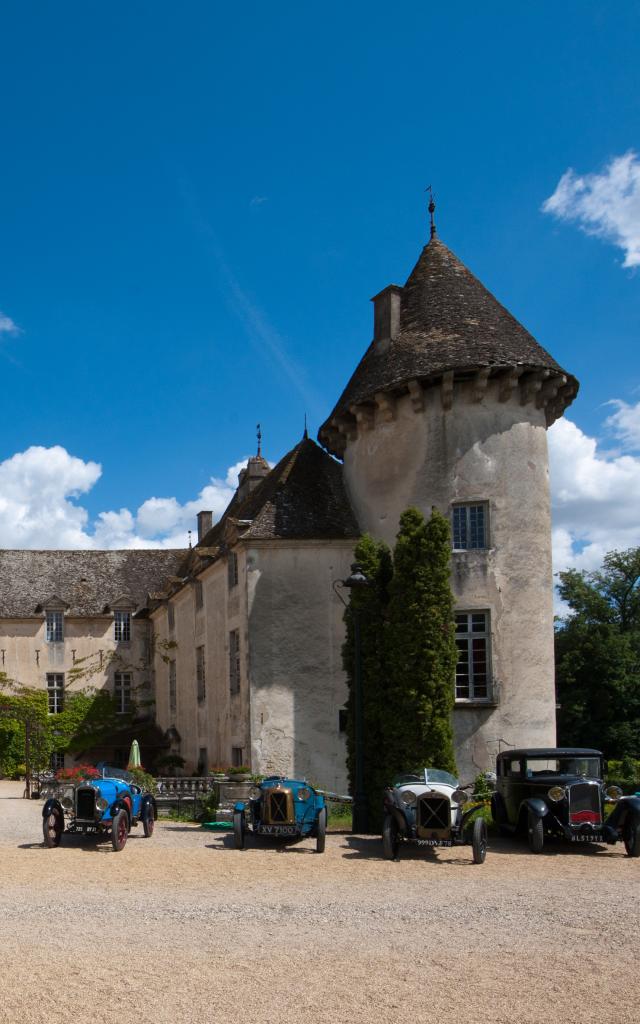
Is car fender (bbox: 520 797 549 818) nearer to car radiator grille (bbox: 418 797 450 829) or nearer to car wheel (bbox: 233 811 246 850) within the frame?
car radiator grille (bbox: 418 797 450 829)

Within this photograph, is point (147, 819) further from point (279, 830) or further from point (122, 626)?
point (122, 626)

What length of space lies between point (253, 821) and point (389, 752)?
161 inches

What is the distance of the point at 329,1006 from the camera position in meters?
7.27

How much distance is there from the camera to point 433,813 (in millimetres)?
14852

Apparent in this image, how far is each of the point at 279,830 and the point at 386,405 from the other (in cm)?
1108

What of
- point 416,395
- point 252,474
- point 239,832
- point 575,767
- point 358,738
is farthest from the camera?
point 252,474

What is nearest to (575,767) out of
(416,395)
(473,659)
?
(473,659)

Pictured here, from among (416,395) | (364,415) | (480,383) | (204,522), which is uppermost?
(480,383)

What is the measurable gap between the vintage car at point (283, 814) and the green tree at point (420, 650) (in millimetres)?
3464

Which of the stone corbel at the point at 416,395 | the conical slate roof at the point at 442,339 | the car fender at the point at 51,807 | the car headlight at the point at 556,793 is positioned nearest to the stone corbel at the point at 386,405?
the conical slate roof at the point at 442,339

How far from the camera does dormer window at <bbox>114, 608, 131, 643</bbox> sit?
4369cm

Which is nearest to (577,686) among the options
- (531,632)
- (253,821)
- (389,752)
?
(531,632)

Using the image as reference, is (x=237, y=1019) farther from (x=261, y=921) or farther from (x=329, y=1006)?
(x=261, y=921)

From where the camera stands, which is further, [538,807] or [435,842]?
[538,807]
